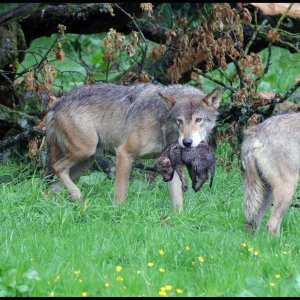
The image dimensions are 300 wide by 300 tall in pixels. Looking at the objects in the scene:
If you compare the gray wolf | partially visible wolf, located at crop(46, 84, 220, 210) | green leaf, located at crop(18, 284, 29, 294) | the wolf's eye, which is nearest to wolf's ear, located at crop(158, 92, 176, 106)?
partially visible wolf, located at crop(46, 84, 220, 210)

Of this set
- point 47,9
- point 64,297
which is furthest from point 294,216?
point 47,9

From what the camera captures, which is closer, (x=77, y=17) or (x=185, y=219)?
(x=185, y=219)

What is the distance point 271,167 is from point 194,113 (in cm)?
154

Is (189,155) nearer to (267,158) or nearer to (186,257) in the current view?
(267,158)

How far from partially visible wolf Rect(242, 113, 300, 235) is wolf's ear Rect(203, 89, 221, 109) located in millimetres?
1194

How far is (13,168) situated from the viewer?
10164mm

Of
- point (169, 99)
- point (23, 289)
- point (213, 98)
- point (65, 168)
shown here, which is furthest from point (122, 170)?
point (23, 289)

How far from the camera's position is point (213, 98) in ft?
29.0

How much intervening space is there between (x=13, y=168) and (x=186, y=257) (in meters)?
4.29

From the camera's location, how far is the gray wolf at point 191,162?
8.10 metres

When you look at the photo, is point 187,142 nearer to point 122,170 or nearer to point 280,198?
point 122,170

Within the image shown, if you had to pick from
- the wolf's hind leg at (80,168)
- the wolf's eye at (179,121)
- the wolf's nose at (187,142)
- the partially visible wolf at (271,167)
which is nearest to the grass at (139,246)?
the partially visible wolf at (271,167)

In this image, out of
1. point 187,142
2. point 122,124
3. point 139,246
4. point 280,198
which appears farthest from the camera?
point 122,124

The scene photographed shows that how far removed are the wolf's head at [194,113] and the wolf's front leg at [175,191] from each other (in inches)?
22.2
